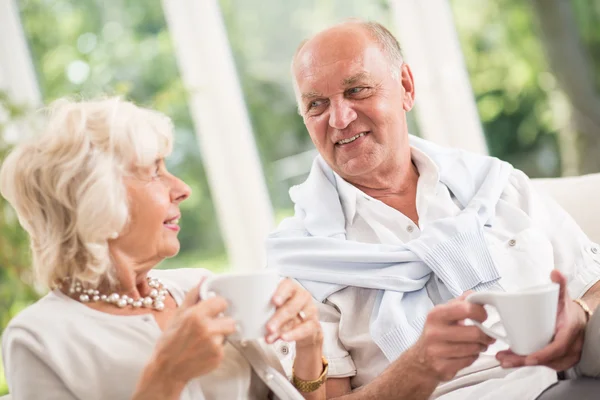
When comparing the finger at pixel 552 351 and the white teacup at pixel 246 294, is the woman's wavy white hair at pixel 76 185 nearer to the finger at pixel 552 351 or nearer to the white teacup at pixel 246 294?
the white teacup at pixel 246 294

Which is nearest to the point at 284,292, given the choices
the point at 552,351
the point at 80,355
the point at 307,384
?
the point at 307,384

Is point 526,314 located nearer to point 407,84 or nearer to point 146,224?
point 146,224

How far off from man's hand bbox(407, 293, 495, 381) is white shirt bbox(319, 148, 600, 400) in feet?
0.83

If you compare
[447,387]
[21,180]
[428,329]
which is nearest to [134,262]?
[21,180]

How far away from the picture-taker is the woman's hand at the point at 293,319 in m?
1.36

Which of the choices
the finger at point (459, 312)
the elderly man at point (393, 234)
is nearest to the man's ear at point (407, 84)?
the elderly man at point (393, 234)

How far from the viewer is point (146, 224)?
148 cm

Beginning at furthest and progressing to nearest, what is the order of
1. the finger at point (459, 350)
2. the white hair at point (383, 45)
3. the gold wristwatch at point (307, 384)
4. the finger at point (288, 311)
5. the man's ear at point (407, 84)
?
the man's ear at point (407, 84), the white hair at point (383, 45), the gold wristwatch at point (307, 384), the finger at point (459, 350), the finger at point (288, 311)

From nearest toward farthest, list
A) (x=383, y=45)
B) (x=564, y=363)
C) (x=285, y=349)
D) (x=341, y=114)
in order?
(x=564, y=363), (x=285, y=349), (x=341, y=114), (x=383, y=45)

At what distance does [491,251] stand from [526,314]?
2.52 feet

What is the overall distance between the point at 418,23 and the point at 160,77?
1487 millimetres

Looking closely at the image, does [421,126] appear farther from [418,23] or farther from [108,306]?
[108,306]

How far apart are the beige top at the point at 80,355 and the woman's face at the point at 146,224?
0.41 ft

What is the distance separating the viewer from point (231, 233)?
4379 mm
